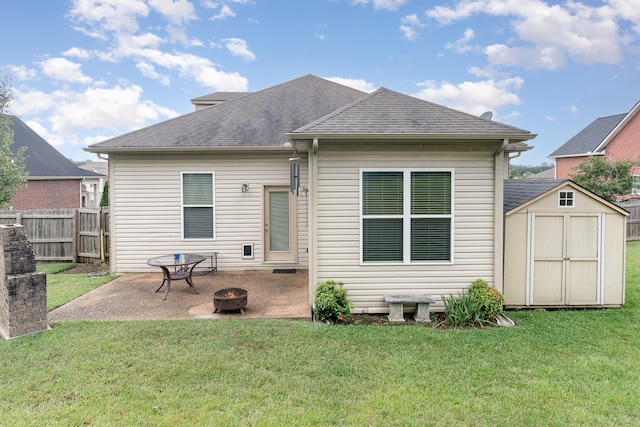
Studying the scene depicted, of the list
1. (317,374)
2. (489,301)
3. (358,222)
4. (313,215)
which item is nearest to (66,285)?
(313,215)

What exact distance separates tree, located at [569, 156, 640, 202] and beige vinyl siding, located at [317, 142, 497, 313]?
1342 centimetres

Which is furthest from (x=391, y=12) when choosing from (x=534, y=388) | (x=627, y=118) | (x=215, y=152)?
(x=627, y=118)

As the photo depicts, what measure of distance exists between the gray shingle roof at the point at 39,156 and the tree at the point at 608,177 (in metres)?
27.5

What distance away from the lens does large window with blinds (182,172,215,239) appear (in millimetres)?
8609

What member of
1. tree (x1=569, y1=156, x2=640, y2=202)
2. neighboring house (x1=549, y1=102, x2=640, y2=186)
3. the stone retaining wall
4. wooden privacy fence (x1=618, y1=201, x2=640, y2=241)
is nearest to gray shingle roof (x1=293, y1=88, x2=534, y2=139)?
the stone retaining wall

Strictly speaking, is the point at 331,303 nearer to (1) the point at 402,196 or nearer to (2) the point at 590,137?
(1) the point at 402,196

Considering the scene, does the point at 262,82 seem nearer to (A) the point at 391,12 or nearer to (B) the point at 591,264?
(A) the point at 391,12

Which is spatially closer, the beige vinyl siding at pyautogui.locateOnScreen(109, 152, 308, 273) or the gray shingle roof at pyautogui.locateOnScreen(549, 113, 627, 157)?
the beige vinyl siding at pyautogui.locateOnScreen(109, 152, 308, 273)

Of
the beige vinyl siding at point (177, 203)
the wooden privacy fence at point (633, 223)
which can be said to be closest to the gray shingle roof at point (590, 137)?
the wooden privacy fence at point (633, 223)

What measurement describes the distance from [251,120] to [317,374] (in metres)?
7.53

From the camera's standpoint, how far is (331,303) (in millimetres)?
5219

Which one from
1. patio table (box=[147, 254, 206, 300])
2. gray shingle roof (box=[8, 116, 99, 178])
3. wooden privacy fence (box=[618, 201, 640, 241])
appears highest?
gray shingle roof (box=[8, 116, 99, 178])

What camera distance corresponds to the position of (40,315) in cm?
473

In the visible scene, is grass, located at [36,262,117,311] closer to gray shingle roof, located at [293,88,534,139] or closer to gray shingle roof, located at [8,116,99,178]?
gray shingle roof, located at [293,88,534,139]
